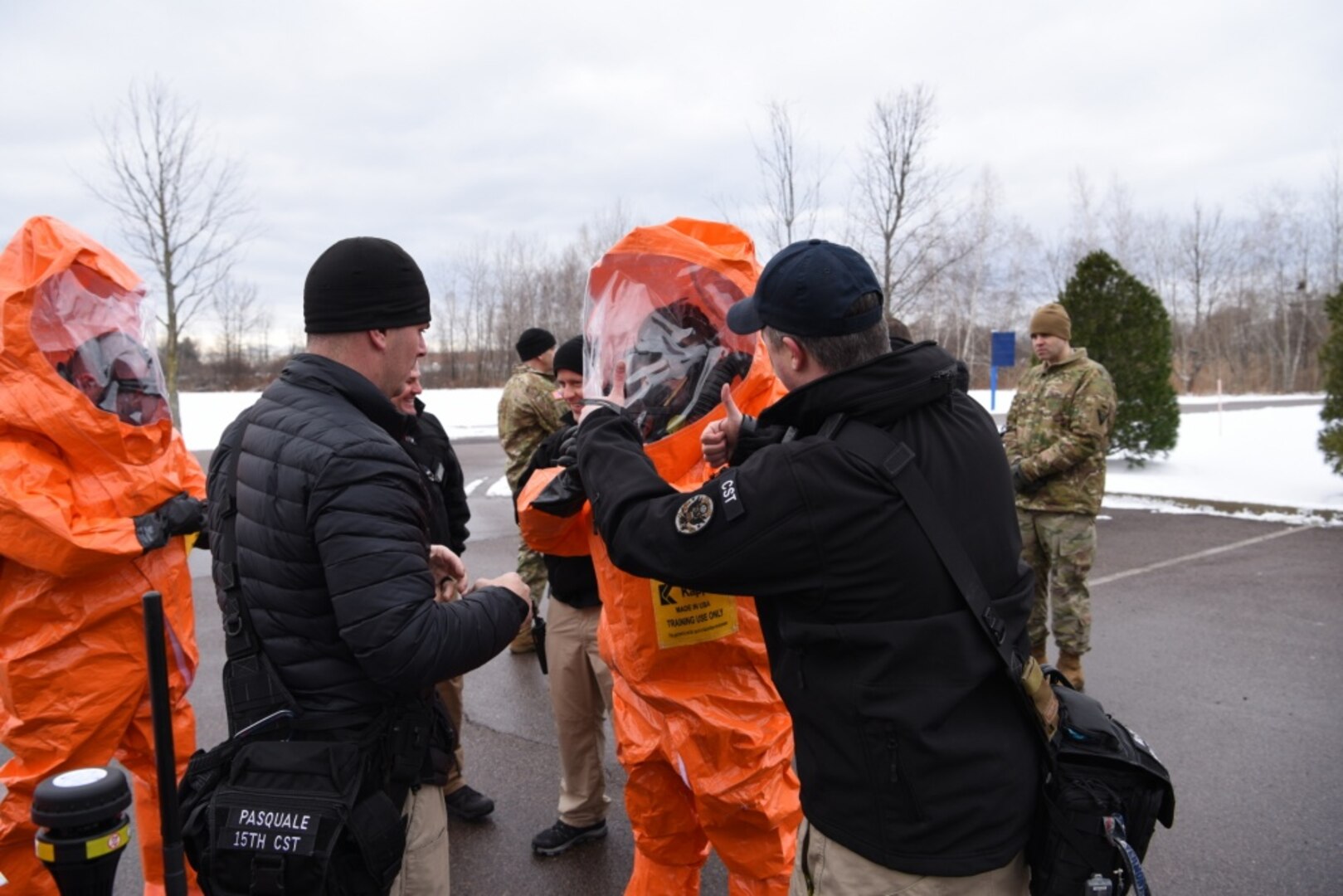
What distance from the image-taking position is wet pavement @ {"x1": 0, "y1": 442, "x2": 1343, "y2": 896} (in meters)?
3.39

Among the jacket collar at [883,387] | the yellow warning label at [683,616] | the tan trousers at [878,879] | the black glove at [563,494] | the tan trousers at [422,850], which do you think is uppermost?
the jacket collar at [883,387]

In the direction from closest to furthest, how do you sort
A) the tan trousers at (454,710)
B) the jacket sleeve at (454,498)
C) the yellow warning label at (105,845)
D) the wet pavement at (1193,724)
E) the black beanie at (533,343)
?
the yellow warning label at (105,845), the wet pavement at (1193,724), the jacket sleeve at (454,498), the tan trousers at (454,710), the black beanie at (533,343)

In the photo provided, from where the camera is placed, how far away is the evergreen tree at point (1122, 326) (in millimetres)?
12719

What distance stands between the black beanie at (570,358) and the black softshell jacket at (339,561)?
203 cm

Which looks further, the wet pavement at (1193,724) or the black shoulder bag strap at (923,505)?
the wet pavement at (1193,724)

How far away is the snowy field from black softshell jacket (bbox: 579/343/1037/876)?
10746 millimetres

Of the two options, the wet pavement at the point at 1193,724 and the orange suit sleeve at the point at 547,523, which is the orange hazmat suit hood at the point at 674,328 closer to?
the orange suit sleeve at the point at 547,523

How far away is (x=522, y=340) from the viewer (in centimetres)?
614

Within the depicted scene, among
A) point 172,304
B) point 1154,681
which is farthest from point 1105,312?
point 172,304

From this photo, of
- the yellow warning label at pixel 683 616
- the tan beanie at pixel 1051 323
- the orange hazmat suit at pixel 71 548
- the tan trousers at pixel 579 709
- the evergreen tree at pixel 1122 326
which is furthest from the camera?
the evergreen tree at pixel 1122 326

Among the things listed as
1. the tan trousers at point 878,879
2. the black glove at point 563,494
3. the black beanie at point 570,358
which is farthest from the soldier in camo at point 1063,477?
the tan trousers at point 878,879

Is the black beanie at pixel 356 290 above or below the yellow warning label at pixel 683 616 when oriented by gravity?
above

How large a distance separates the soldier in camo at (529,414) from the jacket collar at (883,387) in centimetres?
423

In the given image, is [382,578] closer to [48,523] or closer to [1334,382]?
[48,523]
